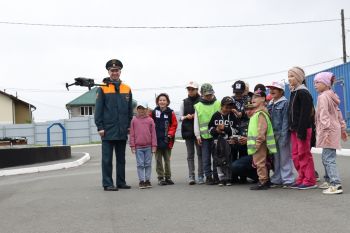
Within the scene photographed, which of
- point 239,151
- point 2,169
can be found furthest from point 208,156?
point 2,169

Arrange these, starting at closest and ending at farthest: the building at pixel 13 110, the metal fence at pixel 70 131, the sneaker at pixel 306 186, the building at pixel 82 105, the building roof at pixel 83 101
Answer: the sneaker at pixel 306 186 < the metal fence at pixel 70 131 < the building at pixel 13 110 < the building roof at pixel 83 101 < the building at pixel 82 105

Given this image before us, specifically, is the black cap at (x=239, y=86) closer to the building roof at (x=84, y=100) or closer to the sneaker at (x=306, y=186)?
the sneaker at (x=306, y=186)

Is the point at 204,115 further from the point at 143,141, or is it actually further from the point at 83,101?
the point at 83,101

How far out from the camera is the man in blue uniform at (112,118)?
8.83 metres

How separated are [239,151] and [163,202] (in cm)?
247

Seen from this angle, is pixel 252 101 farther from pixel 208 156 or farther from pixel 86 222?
pixel 86 222

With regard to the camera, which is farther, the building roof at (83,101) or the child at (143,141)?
the building roof at (83,101)

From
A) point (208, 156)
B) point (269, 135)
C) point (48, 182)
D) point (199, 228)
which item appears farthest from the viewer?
point (48, 182)

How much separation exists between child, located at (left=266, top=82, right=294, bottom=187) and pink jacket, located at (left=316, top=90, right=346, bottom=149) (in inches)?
33.8

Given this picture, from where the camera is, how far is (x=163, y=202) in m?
7.15

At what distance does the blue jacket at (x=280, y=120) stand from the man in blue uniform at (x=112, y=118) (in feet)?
8.17

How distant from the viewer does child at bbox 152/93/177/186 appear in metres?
9.49

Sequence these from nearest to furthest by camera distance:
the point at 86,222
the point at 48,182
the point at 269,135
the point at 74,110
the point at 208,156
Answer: the point at 86,222 < the point at 269,135 < the point at 208,156 < the point at 48,182 < the point at 74,110

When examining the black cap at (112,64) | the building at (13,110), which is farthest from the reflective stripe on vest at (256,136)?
the building at (13,110)
